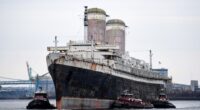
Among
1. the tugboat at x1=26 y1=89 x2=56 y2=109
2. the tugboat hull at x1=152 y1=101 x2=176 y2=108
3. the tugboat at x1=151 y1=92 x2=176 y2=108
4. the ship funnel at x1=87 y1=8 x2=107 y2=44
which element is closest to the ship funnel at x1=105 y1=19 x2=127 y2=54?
the ship funnel at x1=87 y1=8 x2=107 y2=44

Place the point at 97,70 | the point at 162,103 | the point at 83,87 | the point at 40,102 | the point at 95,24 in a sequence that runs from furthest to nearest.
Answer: the point at 95,24 → the point at 162,103 → the point at 40,102 → the point at 97,70 → the point at 83,87

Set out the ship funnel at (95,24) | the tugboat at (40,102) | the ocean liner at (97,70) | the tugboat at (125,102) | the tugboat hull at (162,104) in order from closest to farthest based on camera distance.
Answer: the ocean liner at (97,70)
the tugboat at (125,102)
the tugboat at (40,102)
the tugboat hull at (162,104)
the ship funnel at (95,24)

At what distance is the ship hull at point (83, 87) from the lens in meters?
70.5

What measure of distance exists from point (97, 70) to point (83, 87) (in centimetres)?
355

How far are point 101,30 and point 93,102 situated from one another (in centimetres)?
2420

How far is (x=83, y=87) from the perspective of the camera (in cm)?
7300

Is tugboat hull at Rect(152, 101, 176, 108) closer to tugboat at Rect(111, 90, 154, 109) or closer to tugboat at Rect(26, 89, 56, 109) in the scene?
tugboat at Rect(111, 90, 154, 109)

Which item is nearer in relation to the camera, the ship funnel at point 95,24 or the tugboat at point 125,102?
the tugboat at point 125,102

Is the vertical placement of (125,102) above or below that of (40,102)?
below

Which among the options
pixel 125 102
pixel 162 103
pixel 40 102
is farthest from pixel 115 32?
pixel 125 102

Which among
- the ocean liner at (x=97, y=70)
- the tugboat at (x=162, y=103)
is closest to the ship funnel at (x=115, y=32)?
the ocean liner at (x=97, y=70)

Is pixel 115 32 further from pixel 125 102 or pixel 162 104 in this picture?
pixel 125 102

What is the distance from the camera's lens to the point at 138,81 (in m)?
93.8

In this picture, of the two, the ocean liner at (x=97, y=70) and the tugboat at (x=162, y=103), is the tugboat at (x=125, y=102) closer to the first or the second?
the ocean liner at (x=97, y=70)
